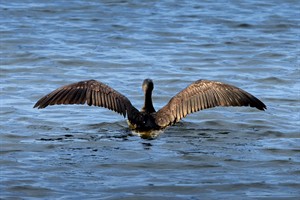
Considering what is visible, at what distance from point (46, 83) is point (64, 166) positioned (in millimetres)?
5424

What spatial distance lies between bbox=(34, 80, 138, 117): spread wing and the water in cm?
38

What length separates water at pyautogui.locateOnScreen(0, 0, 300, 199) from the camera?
34.0 feet

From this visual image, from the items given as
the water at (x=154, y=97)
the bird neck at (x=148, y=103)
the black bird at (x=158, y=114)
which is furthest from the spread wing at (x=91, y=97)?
the bird neck at (x=148, y=103)

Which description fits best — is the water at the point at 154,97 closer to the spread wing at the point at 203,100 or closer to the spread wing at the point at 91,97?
the spread wing at the point at 203,100

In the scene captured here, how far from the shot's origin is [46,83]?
1612 cm

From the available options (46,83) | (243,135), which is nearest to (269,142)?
(243,135)

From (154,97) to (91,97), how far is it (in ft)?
9.67

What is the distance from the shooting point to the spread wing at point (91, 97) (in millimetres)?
12609

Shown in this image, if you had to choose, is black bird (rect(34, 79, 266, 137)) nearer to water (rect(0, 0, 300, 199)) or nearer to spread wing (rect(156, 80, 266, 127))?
spread wing (rect(156, 80, 266, 127))

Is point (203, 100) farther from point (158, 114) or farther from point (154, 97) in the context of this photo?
point (154, 97)

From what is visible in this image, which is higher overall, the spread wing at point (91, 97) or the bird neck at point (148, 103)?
the spread wing at point (91, 97)

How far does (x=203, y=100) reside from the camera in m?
12.8

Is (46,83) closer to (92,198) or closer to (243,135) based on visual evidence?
(243,135)

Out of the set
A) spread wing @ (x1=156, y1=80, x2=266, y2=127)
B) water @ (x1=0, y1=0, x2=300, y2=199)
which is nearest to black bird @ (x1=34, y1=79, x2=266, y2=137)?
spread wing @ (x1=156, y1=80, x2=266, y2=127)
